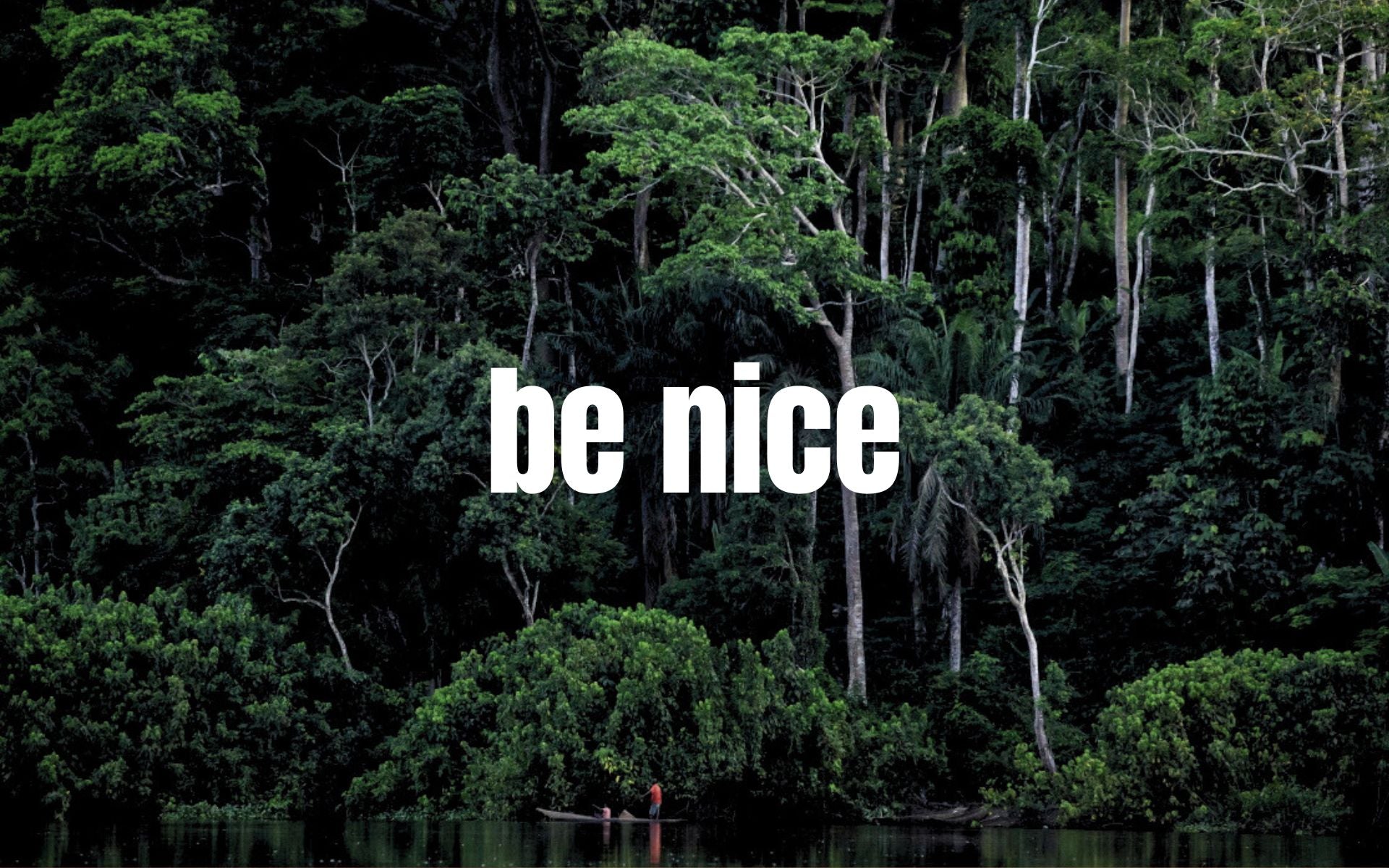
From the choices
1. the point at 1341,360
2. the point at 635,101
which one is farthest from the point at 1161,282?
the point at 635,101

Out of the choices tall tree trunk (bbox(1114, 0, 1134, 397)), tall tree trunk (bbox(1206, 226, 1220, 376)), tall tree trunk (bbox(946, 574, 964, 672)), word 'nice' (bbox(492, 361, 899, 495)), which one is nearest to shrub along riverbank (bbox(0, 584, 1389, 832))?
tall tree trunk (bbox(946, 574, 964, 672))

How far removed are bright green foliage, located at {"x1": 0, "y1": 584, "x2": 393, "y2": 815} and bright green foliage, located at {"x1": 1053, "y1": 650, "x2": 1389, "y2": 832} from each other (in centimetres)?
1219

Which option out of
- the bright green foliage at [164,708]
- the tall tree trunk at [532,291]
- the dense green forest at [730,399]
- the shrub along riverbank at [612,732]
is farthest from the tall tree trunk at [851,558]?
the bright green foliage at [164,708]

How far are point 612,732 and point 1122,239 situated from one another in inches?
663

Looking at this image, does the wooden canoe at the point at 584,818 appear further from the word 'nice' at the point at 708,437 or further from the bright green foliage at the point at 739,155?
the bright green foliage at the point at 739,155

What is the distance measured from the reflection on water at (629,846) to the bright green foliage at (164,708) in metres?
1.68

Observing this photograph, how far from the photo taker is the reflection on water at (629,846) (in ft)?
74.9

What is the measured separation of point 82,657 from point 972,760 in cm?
1414

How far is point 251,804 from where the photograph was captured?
107 ft

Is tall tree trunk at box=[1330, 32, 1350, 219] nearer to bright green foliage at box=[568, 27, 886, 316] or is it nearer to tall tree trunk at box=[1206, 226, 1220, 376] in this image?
tall tree trunk at box=[1206, 226, 1220, 376]

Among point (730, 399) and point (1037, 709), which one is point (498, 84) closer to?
point (730, 399)

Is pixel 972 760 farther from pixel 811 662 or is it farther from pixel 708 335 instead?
pixel 708 335

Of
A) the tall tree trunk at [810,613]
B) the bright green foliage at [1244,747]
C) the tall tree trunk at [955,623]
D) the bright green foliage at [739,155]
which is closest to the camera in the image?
the bright green foliage at [1244,747]

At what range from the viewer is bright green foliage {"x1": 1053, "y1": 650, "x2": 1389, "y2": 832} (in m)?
29.7
